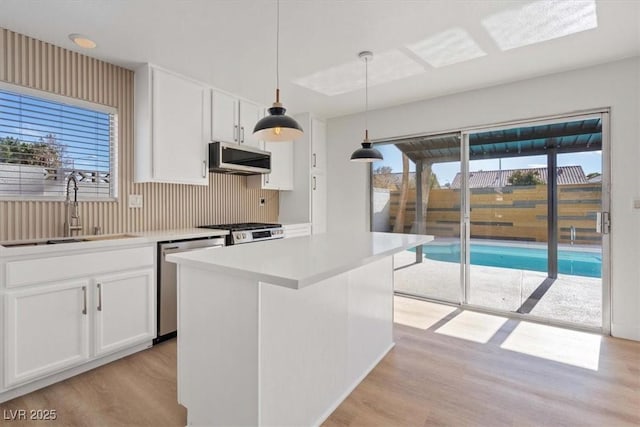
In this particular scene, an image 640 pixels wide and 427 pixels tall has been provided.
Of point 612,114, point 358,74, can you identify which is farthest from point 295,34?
point 612,114

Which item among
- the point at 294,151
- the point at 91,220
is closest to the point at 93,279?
the point at 91,220

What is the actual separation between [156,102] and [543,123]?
374cm

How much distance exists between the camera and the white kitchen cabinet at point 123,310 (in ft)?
7.37

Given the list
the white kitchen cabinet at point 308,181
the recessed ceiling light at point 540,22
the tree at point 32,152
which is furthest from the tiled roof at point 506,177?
the tree at point 32,152

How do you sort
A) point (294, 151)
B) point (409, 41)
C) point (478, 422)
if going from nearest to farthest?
1. point (478, 422)
2. point (409, 41)
3. point (294, 151)

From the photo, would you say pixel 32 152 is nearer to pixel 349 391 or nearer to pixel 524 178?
pixel 349 391

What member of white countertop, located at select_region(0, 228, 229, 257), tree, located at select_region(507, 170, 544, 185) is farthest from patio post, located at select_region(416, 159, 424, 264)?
white countertop, located at select_region(0, 228, 229, 257)

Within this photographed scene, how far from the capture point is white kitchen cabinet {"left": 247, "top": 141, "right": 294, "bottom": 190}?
13.2 ft

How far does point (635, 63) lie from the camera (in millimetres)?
2697

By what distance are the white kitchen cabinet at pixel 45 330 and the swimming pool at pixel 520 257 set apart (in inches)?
137

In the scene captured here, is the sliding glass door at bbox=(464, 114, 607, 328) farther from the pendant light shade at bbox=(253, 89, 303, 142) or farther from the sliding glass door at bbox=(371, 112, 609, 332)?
the pendant light shade at bbox=(253, 89, 303, 142)

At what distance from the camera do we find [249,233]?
3318 mm

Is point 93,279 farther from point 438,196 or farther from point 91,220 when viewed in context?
point 438,196

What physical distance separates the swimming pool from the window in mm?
3543
